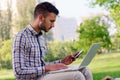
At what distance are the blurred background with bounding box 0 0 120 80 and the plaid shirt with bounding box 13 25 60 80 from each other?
17.1 ft

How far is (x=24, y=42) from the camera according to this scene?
3234mm

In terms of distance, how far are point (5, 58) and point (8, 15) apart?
4.96 metres

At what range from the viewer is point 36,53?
129 inches

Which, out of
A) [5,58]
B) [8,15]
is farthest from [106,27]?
[5,58]

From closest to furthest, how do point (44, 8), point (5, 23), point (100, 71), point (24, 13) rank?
1. point (44, 8)
2. point (100, 71)
3. point (24, 13)
4. point (5, 23)

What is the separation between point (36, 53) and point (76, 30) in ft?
146

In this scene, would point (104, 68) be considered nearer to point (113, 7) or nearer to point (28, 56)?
point (113, 7)

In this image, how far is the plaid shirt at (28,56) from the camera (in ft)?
10.3

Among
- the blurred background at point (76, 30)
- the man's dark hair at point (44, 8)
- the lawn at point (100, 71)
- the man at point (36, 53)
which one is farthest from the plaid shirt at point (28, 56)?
the lawn at point (100, 71)

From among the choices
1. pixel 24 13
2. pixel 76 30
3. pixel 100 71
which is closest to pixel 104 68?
pixel 100 71

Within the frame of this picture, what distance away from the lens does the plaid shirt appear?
3150 millimetres

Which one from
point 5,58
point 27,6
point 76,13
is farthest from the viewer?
point 76,13

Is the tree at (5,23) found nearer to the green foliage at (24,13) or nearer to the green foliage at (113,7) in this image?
the green foliage at (24,13)

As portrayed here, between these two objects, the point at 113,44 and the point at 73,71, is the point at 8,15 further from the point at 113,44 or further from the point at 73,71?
the point at 73,71
